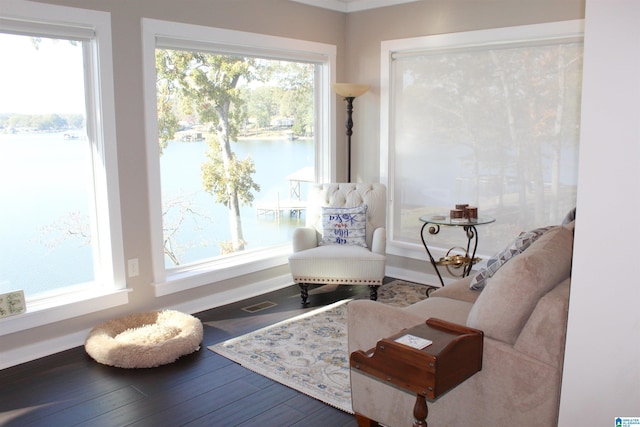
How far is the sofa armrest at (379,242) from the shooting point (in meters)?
4.66

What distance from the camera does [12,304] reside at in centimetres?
355

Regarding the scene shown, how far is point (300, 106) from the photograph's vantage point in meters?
5.43

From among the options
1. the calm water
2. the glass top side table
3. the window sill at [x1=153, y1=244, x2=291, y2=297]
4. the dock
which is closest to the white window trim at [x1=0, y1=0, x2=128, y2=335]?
the calm water

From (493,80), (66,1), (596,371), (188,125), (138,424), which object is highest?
(66,1)

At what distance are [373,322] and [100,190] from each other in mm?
2222

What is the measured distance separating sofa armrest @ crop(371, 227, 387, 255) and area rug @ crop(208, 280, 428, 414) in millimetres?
522

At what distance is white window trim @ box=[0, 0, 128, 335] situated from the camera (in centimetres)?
354

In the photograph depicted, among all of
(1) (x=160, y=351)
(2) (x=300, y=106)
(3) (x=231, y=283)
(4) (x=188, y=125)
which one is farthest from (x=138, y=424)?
(2) (x=300, y=106)

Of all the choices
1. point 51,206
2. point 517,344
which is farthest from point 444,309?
point 51,206

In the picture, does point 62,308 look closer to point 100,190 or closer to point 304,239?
point 100,190

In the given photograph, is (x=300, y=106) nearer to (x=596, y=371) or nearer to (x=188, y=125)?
(x=188, y=125)

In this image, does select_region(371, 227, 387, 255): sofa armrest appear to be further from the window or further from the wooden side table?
the wooden side table

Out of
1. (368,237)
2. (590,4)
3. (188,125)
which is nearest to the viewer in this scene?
(590,4)

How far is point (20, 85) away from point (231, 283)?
6.96ft
